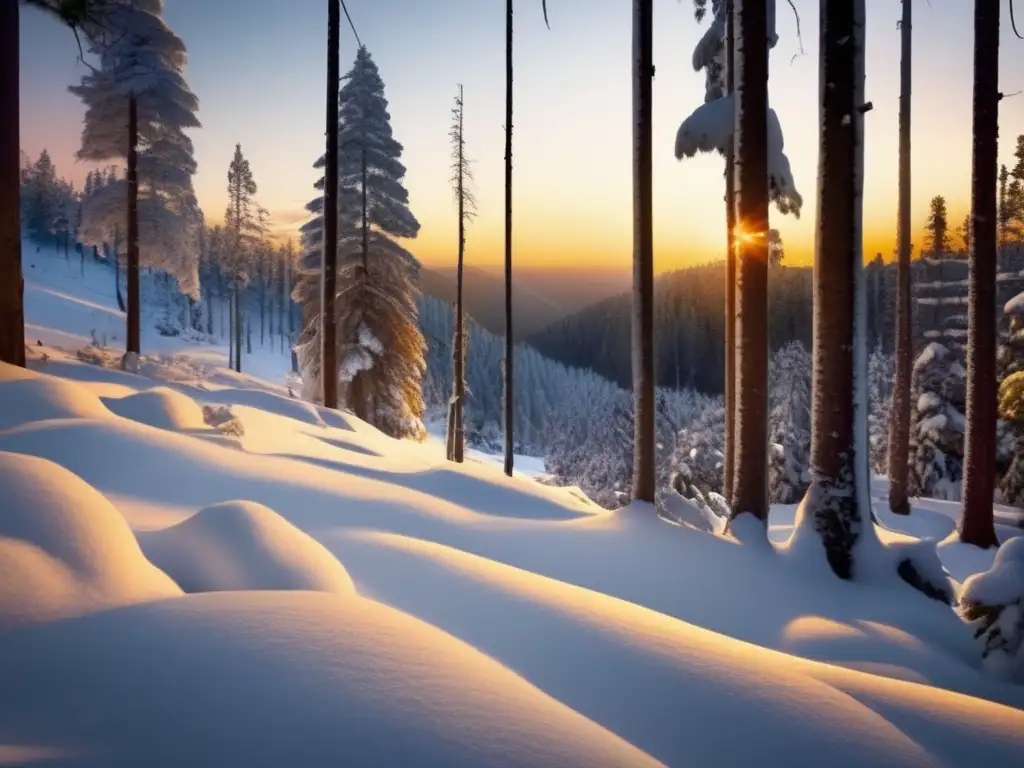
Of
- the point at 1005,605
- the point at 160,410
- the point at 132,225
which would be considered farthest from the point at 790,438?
the point at 132,225

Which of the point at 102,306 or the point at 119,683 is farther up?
the point at 102,306

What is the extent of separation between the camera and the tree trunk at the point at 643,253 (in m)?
7.23

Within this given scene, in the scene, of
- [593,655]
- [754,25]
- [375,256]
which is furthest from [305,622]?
[375,256]

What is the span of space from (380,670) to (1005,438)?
81.3 feet

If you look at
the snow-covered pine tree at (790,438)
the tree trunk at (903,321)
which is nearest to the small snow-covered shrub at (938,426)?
the snow-covered pine tree at (790,438)

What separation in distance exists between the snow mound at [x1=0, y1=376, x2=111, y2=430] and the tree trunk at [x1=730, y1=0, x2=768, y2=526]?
6928mm

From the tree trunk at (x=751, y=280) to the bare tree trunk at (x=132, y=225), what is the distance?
15.6 m

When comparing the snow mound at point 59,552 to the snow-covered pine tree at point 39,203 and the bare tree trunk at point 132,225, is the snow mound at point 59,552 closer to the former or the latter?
the bare tree trunk at point 132,225

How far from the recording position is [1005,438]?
1991cm

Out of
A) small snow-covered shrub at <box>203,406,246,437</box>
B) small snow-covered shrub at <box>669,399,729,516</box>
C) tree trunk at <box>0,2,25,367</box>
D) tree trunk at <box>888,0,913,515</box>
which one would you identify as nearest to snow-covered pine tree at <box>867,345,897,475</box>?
tree trunk at <box>888,0,913,515</box>

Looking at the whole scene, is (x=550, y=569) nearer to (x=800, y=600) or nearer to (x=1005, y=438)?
(x=800, y=600)

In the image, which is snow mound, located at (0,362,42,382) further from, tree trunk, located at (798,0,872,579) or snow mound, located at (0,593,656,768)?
tree trunk, located at (798,0,872,579)

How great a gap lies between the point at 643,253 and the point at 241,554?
19.5ft

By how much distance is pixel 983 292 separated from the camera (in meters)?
9.32
